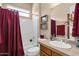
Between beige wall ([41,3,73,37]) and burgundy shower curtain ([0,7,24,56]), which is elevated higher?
beige wall ([41,3,73,37])

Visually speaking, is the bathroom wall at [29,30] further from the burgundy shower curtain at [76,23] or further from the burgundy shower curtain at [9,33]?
the burgundy shower curtain at [76,23]

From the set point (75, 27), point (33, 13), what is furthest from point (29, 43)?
point (75, 27)

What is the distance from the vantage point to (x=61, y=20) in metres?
1.98

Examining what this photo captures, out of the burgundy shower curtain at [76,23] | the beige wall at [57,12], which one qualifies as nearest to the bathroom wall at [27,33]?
the beige wall at [57,12]

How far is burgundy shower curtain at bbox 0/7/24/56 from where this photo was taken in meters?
1.64

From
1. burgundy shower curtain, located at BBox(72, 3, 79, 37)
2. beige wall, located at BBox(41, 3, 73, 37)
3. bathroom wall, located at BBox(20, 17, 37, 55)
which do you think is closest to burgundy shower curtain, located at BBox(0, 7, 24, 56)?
bathroom wall, located at BBox(20, 17, 37, 55)

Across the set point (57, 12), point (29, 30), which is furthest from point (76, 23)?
point (29, 30)

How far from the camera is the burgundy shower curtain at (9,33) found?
5.37ft

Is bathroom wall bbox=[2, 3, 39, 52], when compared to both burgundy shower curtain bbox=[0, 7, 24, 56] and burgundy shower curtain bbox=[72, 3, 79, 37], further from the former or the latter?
burgundy shower curtain bbox=[72, 3, 79, 37]

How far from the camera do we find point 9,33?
5.43ft

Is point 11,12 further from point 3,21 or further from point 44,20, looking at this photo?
point 44,20

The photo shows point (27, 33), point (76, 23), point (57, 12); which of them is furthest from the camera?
point (27, 33)

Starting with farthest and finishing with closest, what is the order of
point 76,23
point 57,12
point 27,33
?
point 27,33
point 57,12
point 76,23

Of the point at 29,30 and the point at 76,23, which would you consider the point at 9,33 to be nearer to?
the point at 29,30
